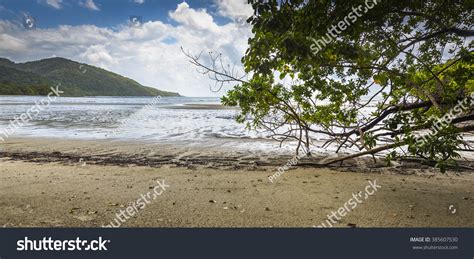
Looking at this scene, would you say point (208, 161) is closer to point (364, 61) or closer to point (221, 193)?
point (221, 193)

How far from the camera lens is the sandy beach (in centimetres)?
480

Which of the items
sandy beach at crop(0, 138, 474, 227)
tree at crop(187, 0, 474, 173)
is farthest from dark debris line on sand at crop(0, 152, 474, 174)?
tree at crop(187, 0, 474, 173)

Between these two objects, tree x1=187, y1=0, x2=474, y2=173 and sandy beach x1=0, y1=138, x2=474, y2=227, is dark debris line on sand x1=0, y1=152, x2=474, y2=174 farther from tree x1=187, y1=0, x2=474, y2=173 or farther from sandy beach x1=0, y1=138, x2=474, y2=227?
tree x1=187, y1=0, x2=474, y2=173

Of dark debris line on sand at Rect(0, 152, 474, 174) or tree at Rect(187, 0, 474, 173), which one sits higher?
tree at Rect(187, 0, 474, 173)

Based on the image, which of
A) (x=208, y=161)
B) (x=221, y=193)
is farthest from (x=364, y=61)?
(x=208, y=161)

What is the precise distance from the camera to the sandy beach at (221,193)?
480cm

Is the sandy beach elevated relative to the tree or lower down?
lower down

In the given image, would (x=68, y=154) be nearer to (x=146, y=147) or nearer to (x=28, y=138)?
(x=146, y=147)

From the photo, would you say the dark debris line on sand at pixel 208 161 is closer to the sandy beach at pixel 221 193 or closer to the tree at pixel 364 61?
the sandy beach at pixel 221 193

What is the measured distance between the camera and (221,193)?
6.31m

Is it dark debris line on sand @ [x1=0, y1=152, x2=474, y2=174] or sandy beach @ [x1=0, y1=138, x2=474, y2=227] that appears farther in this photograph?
dark debris line on sand @ [x1=0, y1=152, x2=474, y2=174]

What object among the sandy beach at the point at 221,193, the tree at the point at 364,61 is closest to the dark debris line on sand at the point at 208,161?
the sandy beach at the point at 221,193

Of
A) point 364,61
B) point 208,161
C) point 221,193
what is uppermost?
point 364,61

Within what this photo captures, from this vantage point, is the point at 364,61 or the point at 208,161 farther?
the point at 208,161
